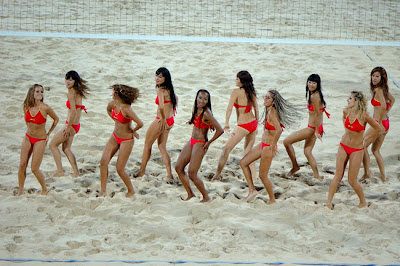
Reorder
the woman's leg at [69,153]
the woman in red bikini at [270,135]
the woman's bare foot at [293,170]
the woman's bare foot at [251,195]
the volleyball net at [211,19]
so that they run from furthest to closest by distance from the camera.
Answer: the volleyball net at [211,19] → the woman's bare foot at [293,170] → the woman's leg at [69,153] → the woman's bare foot at [251,195] → the woman in red bikini at [270,135]

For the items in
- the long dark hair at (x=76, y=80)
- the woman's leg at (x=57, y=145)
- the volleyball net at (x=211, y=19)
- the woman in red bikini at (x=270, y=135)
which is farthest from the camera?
the volleyball net at (x=211, y=19)

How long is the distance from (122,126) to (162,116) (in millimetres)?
754

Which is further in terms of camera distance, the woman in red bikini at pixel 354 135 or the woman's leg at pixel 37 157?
the woman's leg at pixel 37 157

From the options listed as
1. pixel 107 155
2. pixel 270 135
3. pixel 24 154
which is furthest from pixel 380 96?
pixel 24 154

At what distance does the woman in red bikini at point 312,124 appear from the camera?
25.4ft

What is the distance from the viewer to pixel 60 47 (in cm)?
1365

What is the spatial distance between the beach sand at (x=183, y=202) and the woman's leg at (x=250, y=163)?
11cm

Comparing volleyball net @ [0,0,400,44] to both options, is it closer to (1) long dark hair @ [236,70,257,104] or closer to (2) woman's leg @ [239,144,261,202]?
(1) long dark hair @ [236,70,257,104]

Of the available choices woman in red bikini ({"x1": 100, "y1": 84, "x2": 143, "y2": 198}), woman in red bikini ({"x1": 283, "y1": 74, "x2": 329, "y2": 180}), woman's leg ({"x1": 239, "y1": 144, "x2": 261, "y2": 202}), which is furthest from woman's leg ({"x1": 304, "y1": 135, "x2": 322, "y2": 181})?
woman in red bikini ({"x1": 100, "y1": 84, "x2": 143, "y2": 198})

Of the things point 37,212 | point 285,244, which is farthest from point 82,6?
point 285,244

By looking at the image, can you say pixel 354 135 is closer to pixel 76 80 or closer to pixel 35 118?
pixel 76 80

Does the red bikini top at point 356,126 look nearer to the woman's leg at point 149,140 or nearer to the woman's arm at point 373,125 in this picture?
the woman's arm at point 373,125

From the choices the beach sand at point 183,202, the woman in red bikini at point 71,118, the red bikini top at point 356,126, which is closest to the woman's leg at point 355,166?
the red bikini top at point 356,126

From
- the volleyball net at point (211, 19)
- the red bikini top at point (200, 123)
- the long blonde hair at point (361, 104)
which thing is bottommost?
the red bikini top at point (200, 123)
